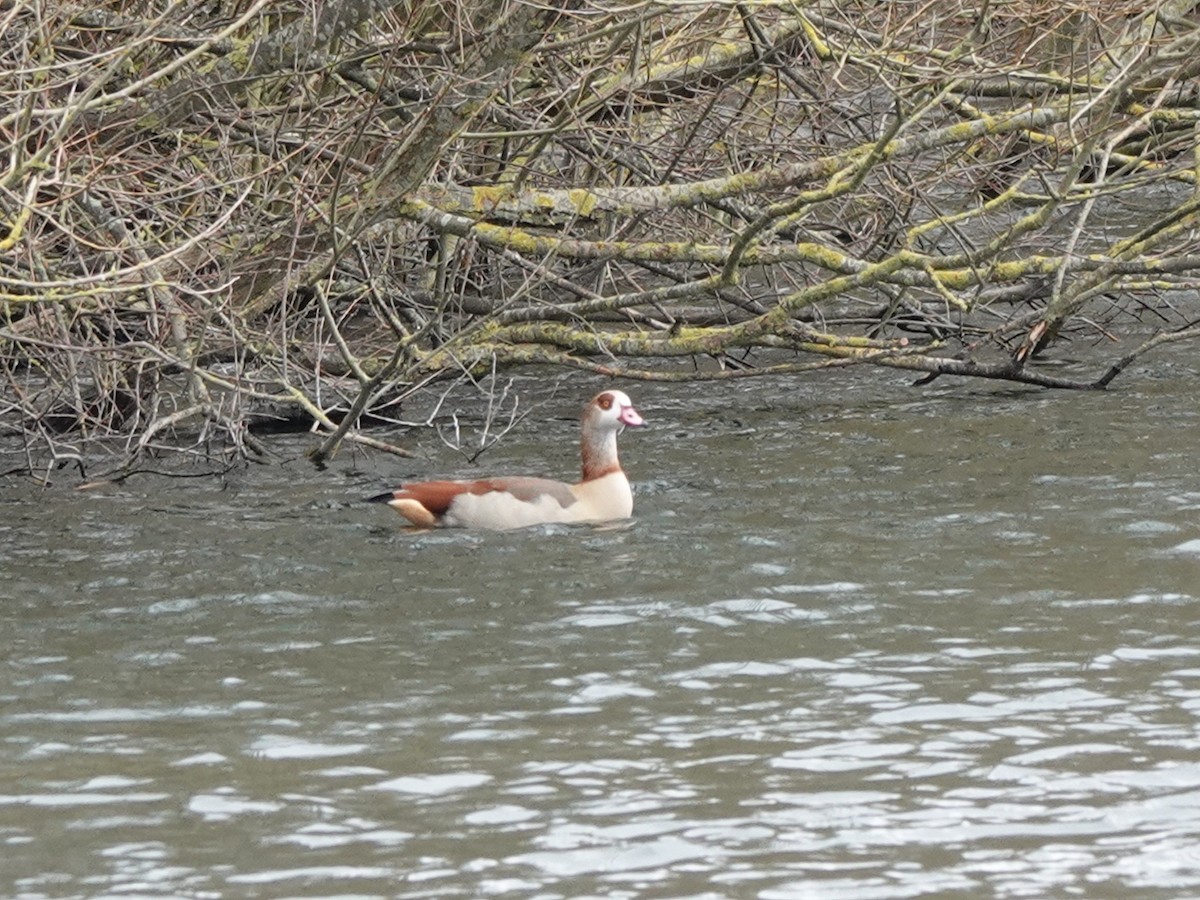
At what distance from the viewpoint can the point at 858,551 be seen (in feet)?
35.8

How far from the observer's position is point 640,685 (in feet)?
27.9

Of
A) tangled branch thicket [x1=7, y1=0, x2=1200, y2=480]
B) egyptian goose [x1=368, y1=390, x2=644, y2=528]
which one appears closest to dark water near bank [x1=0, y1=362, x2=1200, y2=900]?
egyptian goose [x1=368, y1=390, x2=644, y2=528]

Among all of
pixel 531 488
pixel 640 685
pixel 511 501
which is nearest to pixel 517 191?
pixel 531 488

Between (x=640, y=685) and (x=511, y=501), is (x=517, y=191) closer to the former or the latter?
(x=511, y=501)

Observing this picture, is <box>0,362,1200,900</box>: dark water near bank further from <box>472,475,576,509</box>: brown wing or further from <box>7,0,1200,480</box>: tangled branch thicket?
<box>7,0,1200,480</box>: tangled branch thicket

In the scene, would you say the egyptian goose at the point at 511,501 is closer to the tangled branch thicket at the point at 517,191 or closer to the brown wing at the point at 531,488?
the brown wing at the point at 531,488

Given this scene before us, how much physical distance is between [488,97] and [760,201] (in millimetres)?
4448

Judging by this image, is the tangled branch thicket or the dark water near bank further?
the tangled branch thicket

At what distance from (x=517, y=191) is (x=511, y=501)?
2.93 m

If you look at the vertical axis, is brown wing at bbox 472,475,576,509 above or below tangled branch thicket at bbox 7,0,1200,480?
below

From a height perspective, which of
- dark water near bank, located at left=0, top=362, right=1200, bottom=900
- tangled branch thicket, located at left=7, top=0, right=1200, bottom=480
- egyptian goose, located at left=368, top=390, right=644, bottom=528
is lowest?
dark water near bank, located at left=0, top=362, right=1200, bottom=900

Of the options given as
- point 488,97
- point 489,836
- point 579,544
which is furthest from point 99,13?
point 489,836

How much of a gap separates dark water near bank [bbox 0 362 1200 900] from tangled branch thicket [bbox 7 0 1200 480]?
117 cm

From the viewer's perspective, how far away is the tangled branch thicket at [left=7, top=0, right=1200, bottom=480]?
12.2 m
